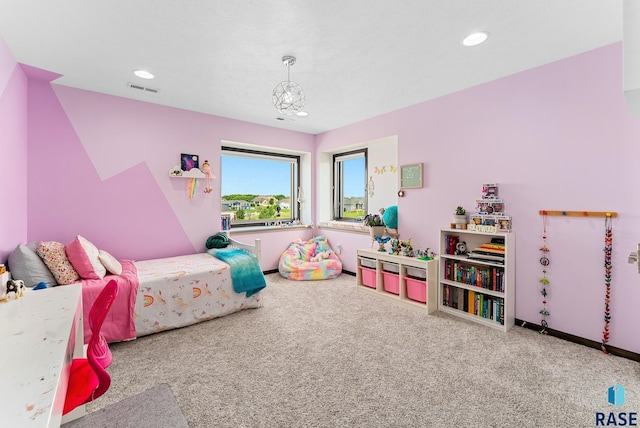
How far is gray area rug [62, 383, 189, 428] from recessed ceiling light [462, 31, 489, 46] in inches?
123

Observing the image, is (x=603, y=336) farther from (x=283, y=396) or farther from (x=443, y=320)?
(x=283, y=396)

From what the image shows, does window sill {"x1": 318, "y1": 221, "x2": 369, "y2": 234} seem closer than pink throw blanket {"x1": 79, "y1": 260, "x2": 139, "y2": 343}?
No

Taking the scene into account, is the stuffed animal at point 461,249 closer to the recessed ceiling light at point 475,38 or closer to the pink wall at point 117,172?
the recessed ceiling light at point 475,38

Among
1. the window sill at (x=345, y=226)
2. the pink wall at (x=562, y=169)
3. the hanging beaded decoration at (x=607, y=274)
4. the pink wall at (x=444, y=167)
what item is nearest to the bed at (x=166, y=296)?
the pink wall at (x=444, y=167)

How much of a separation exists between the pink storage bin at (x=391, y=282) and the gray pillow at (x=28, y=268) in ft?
10.9

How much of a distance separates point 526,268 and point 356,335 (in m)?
1.73

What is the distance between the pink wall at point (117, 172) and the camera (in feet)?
9.70

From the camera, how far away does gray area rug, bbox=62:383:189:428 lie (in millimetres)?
1664

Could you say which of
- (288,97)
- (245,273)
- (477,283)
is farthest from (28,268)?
(477,283)

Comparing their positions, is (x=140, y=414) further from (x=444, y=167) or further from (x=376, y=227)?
(x=444, y=167)

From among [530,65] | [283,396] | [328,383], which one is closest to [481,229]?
[530,65]

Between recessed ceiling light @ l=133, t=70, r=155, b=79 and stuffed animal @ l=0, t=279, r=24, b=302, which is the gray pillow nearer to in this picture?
stuffed animal @ l=0, t=279, r=24, b=302

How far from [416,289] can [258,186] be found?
304 cm

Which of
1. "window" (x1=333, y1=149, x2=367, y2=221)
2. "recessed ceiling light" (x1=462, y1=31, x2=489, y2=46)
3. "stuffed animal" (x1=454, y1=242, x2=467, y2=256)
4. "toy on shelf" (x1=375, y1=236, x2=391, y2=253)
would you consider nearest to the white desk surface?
"recessed ceiling light" (x1=462, y1=31, x2=489, y2=46)
